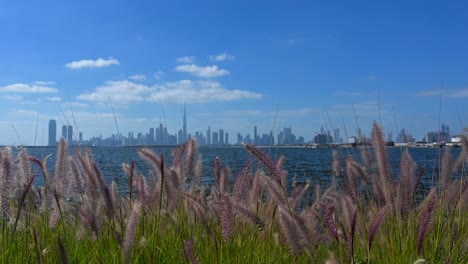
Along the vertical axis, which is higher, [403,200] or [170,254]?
[403,200]

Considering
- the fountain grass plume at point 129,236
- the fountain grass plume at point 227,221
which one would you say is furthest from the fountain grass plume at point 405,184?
the fountain grass plume at point 129,236

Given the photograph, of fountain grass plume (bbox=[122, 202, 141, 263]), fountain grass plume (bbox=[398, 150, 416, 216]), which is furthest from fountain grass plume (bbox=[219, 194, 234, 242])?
fountain grass plume (bbox=[398, 150, 416, 216])

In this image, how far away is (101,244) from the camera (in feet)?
11.4

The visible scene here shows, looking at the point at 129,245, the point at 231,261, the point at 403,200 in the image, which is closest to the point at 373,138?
the point at 403,200

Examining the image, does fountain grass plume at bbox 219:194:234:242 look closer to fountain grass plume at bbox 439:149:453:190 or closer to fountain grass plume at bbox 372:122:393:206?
fountain grass plume at bbox 372:122:393:206

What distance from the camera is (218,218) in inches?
124

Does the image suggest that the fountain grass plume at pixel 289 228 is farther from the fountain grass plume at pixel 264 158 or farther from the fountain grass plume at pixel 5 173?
the fountain grass plume at pixel 5 173

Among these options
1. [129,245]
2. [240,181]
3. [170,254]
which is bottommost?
[170,254]

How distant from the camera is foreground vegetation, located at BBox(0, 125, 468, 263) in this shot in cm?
242

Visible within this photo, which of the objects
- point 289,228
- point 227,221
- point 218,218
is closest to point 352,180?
point 218,218

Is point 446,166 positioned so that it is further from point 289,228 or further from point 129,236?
point 129,236

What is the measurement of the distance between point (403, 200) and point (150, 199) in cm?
186

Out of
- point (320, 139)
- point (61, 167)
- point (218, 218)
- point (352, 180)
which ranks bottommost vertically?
point (218, 218)

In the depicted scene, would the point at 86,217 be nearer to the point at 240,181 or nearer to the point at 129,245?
the point at 129,245
